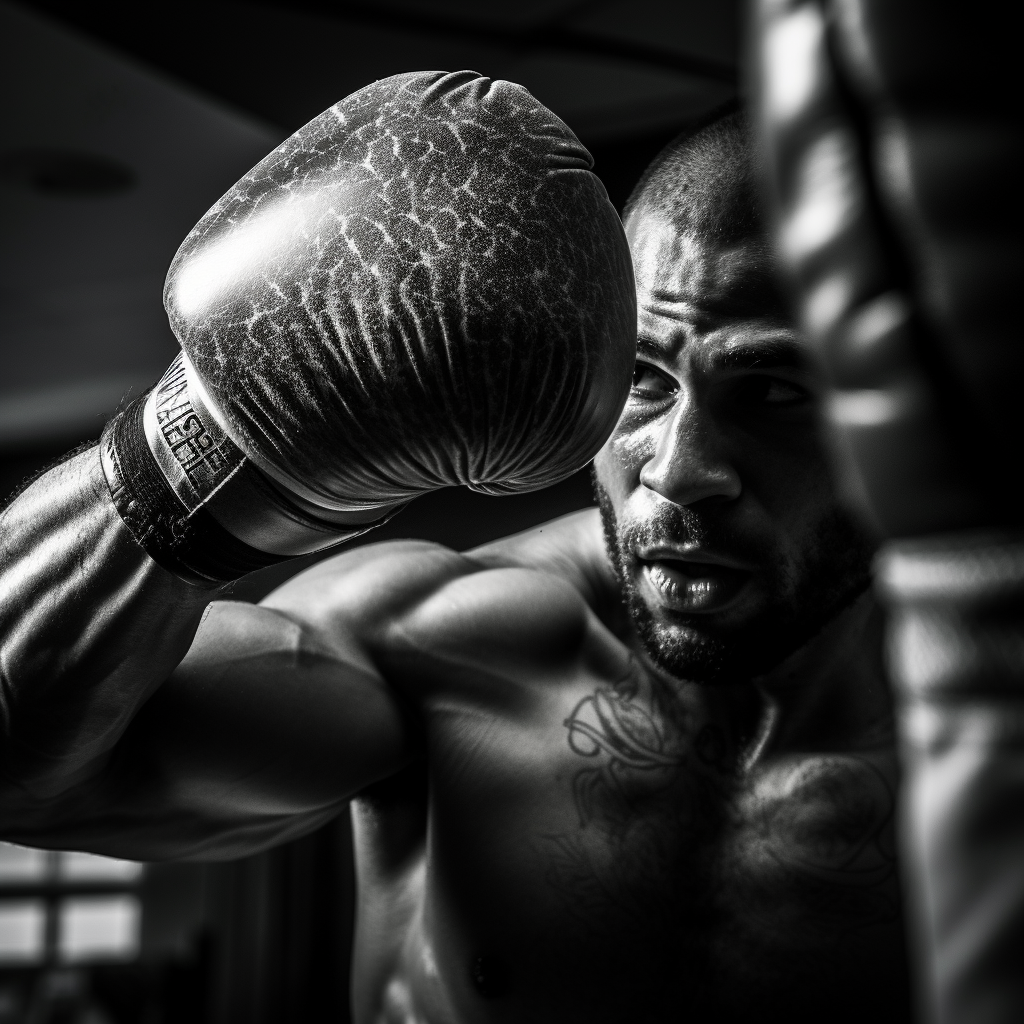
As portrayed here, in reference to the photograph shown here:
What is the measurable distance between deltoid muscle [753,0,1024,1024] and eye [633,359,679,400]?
29.8 inches

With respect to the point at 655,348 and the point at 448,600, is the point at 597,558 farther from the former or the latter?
the point at 655,348

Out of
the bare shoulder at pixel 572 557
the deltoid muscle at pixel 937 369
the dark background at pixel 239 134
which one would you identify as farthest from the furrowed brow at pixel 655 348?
the dark background at pixel 239 134

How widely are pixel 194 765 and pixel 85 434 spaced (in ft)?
17.1

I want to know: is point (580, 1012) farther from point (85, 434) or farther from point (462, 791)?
point (85, 434)

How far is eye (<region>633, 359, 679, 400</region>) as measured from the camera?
3.60 ft

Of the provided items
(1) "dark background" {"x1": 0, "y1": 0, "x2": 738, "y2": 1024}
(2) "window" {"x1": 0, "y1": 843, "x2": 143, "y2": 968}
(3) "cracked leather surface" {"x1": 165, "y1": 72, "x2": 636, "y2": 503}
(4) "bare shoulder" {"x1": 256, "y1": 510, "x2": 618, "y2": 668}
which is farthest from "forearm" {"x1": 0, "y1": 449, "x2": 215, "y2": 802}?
(2) "window" {"x1": 0, "y1": 843, "x2": 143, "y2": 968}

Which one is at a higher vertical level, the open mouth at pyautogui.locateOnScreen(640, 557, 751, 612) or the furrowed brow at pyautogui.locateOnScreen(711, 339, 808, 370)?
the furrowed brow at pyautogui.locateOnScreen(711, 339, 808, 370)

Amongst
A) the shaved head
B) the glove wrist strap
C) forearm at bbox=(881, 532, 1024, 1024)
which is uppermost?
forearm at bbox=(881, 532, 1024, 1024)

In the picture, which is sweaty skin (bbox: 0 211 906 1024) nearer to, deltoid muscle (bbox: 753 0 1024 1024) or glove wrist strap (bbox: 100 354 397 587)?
glove wrist strap (bbox: 100 354 397 587)

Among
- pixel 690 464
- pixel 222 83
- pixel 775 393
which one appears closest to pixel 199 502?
pixel 690 464

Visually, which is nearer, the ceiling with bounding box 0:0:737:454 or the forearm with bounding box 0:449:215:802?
the forearm with bounding box 0:449:215:802

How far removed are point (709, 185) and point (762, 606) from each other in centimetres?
40

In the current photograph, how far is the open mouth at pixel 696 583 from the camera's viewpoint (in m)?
1.06

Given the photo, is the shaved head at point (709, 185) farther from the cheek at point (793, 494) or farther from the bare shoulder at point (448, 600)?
the bare shoulder at point (448, 600)
